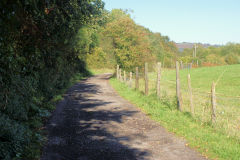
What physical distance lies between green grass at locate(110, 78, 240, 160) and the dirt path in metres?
0.30

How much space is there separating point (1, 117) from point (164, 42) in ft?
411

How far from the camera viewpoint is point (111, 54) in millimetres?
32719

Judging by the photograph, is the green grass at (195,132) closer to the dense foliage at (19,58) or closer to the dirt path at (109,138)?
the dirt path at (109,138)

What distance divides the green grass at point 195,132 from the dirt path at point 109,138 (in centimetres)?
30

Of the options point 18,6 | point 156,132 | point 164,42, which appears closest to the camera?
point 18,6

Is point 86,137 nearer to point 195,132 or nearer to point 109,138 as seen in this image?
point 109,138

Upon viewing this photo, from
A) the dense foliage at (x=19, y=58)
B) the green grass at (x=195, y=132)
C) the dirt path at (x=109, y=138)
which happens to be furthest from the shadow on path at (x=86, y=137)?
the green grass at (x=195, y=132)

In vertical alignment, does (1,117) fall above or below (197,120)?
above

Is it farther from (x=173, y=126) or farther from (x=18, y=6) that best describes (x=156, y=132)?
(x=18, y=6)

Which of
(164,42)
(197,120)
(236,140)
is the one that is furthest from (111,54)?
(164,42)

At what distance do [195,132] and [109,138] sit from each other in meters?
2.46

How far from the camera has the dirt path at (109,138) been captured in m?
5.92

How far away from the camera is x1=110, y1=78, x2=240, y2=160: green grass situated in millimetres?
6086

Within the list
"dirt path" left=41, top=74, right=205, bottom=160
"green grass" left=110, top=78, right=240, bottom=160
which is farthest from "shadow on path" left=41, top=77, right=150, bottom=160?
"green grass" left=110, top=78, right=240, bottom=160
